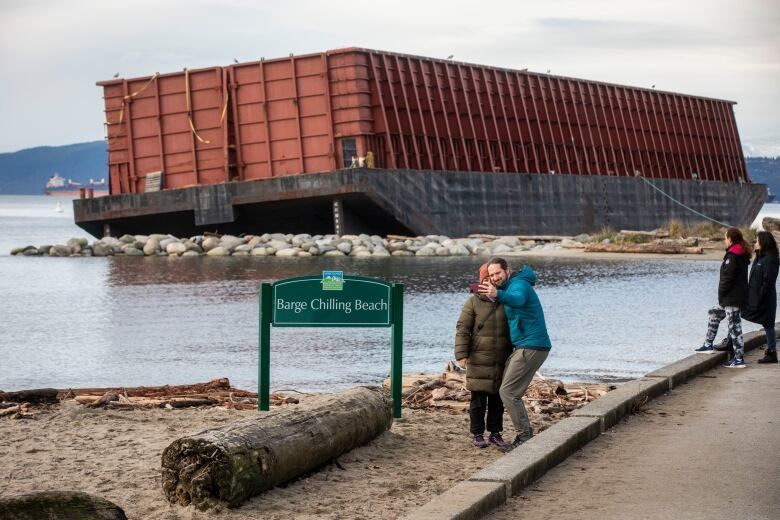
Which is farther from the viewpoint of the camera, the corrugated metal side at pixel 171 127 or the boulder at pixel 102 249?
the boulder at pixel 102 249

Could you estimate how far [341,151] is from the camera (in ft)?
142

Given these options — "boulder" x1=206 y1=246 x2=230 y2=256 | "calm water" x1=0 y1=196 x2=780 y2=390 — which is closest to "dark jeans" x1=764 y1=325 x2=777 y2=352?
"calm water" x1=0 y1=196 x2=780 y2=390

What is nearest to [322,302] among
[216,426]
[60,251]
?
[216,426]

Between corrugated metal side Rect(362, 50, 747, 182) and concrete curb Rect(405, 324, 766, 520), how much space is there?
111ft

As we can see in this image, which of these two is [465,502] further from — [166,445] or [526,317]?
[166,445]

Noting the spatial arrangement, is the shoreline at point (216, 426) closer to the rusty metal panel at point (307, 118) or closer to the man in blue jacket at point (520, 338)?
the man in blue jacket at point (520, 338)

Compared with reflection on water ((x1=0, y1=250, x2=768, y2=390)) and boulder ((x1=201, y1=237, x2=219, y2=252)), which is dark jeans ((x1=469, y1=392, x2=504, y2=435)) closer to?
reflection on water ((x1=0, y1=250, x2=768, y2=390))

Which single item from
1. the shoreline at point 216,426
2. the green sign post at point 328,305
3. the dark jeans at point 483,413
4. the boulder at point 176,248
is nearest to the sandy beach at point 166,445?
the shoreline at point 216,426

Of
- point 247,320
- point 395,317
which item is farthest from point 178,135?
point 395,317

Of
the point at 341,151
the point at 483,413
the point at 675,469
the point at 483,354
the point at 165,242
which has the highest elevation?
the point at 341,151

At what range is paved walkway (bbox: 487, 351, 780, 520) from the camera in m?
6.77

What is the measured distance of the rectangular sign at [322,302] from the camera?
9586 mm

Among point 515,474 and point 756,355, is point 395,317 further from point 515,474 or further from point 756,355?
point 756,355

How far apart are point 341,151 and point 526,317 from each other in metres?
35.0
